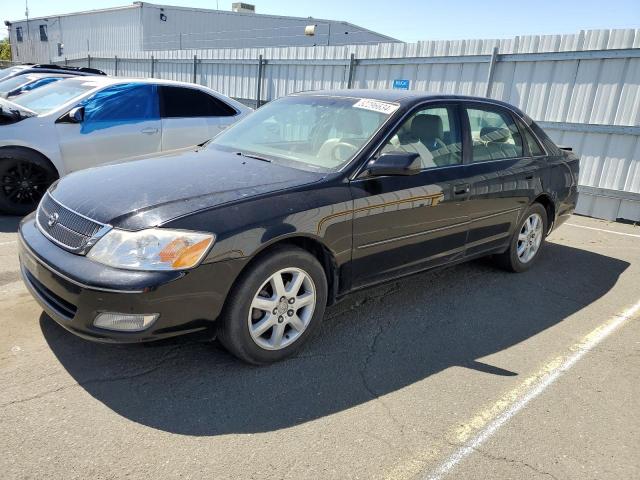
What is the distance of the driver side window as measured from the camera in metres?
3.77

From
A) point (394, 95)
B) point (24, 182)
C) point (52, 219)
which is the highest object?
point (394, 95)

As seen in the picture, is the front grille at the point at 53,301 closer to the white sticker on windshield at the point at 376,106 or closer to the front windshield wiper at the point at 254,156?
the front windshield wiper at the point at 254,156

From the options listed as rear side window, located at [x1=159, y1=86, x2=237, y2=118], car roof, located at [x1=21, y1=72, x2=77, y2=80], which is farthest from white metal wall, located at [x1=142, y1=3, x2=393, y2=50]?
rear side window, located at [x1=159, y1=86, x2=237, y2=118]

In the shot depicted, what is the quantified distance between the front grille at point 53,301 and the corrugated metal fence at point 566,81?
7.81 m

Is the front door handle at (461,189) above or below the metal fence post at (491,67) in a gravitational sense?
below

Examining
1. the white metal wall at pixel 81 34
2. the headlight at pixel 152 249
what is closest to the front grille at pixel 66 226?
the headlight at pixel 152 249

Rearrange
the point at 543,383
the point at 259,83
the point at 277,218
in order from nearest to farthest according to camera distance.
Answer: the point at 277,218, the point at 543,383, the point at 259,83

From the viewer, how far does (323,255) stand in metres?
3.29

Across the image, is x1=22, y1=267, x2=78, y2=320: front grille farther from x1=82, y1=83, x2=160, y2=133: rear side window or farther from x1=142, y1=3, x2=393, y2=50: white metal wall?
x1=142, y1=3, x2=393, y2=50: white metal wall

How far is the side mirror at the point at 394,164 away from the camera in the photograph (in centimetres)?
334

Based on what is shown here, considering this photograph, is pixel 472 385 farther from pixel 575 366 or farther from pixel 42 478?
pixel 42 478

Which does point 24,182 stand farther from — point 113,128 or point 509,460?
point 509,460

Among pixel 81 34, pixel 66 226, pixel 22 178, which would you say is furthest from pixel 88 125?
pixel 81 34

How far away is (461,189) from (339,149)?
1.14 m
